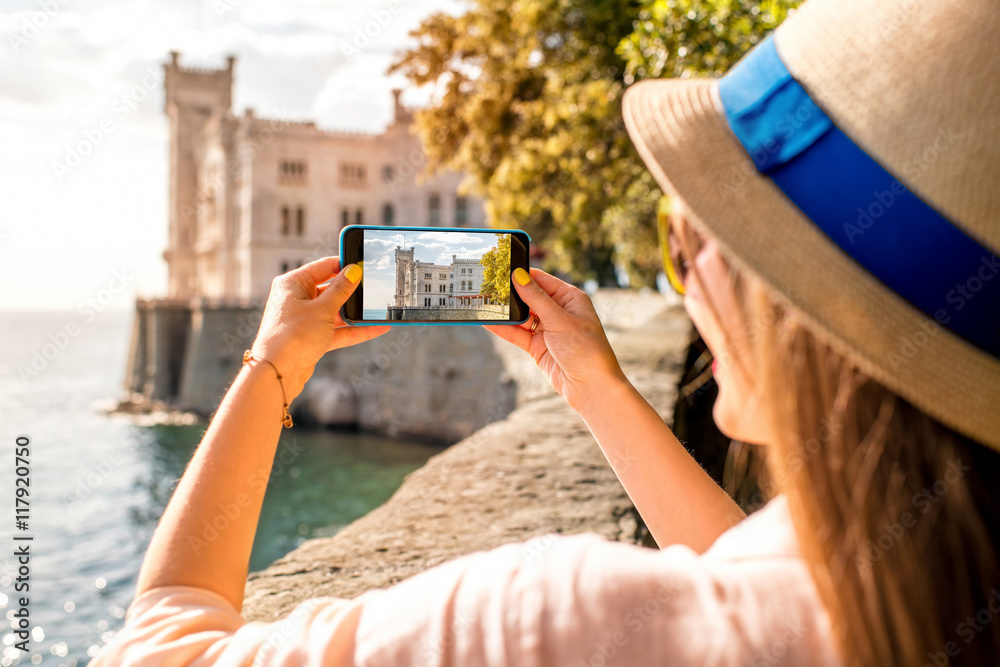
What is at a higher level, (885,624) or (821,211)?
(821,211)

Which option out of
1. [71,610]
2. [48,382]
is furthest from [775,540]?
[48,382]

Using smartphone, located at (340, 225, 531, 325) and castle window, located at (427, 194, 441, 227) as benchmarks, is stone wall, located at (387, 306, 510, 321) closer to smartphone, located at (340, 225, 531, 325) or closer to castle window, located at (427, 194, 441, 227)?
smartphone, located at (340, 225, 531, 325)

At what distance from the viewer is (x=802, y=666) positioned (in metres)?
0.78

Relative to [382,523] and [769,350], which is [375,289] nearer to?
[769,350]

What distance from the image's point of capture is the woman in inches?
31.0

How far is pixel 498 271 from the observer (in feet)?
6.69

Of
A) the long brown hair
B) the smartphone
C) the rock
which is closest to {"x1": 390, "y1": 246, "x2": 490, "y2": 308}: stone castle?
the smartphone

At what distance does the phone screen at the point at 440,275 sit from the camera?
1.95 meters

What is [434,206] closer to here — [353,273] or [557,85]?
[557,85]

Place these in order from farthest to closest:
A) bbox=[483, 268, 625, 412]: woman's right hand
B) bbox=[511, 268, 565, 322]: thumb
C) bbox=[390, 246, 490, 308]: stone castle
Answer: bbox=[390, 246, 490, 308]: stone castle < bbox=[511, 268, 565, 322]: thumb < bbox=[483, 268, 625, 412]: woman's right hand

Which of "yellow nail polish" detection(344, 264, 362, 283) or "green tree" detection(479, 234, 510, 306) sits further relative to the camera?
"green tree" detection(479, 234, 510, 306)

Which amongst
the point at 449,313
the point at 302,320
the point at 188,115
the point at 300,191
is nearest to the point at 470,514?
the point at 449,313

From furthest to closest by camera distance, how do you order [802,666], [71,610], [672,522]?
[71,610] < [672,522] < [802,666]

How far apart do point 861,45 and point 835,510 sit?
1.82 feet
